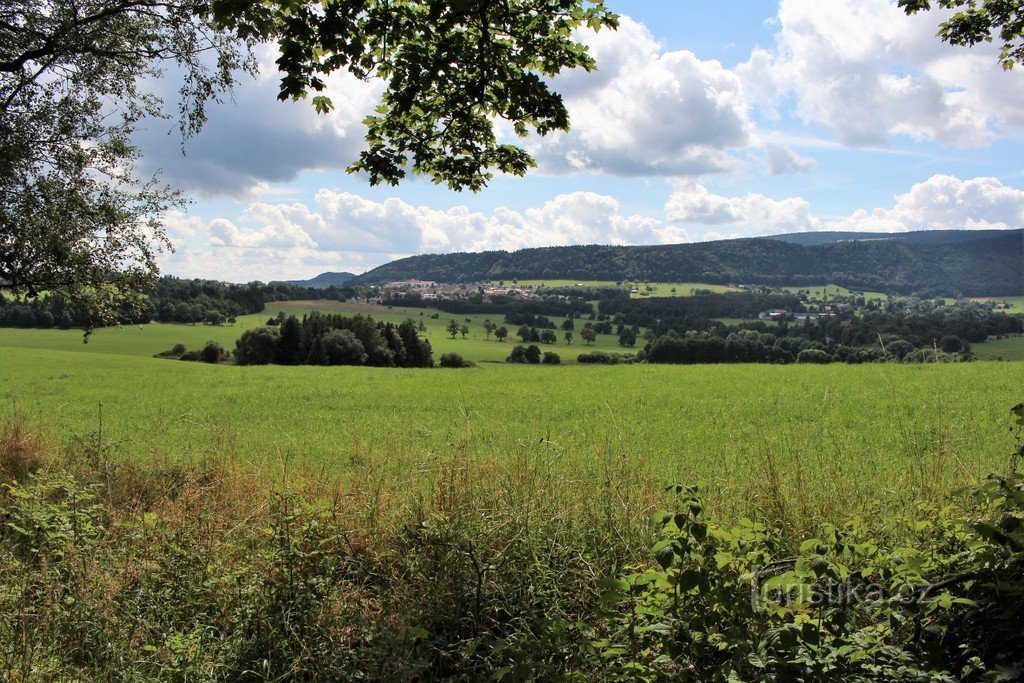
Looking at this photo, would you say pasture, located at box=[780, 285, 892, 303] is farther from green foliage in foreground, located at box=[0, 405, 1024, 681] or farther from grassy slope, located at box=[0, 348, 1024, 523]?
green foliage in foreground, located at box=[0, 405, 1024, 681]

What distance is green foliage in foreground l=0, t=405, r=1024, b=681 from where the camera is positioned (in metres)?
3.02

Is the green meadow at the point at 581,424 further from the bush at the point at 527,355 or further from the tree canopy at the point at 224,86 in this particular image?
the bush at the point at 527,355

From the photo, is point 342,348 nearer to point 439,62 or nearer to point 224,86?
point 224,86

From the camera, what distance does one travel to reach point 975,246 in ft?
557

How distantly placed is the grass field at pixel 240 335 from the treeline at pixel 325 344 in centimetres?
978

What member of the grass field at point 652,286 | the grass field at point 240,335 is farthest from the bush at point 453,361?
the grass field at point 652,286

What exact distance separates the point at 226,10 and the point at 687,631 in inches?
203

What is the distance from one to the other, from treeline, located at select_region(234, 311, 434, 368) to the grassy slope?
25689 millimetres

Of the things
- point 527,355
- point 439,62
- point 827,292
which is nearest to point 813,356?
point 527,355

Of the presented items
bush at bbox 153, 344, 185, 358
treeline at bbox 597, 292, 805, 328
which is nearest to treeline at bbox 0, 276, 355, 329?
A: bush at bbox 153, 344, 185, 358

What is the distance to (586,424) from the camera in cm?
1723

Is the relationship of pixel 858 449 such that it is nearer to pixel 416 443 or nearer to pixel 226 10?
pixel 416 443

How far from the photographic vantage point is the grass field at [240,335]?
7281 centimetres

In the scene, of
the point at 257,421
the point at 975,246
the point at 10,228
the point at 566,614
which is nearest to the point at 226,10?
the point at 566,614
